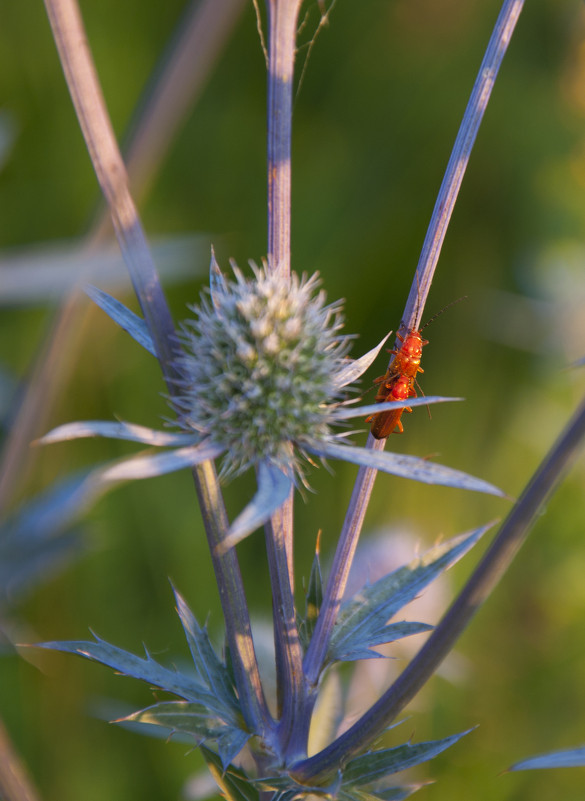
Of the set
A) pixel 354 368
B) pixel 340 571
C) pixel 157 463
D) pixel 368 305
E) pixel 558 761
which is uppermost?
pixel 368 305

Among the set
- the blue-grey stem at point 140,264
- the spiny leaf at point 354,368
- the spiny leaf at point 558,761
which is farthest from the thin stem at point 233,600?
the spiny leaf at point 558,761

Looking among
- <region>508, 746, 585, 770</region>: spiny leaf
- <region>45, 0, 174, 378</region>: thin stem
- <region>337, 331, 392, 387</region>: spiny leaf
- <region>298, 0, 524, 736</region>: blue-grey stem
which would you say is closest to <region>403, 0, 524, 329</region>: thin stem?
<region>298, 0, 524, 736</region>: blue-grey stem

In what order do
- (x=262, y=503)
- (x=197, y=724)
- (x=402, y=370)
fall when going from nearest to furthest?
(x=262, y=503)
(x=197, y=724)
(x=402, y=370)

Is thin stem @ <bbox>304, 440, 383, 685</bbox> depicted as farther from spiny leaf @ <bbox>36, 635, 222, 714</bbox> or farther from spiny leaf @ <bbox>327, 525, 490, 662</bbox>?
spiny leaf @ <bbox>36, 635, 222, 714</bbox>

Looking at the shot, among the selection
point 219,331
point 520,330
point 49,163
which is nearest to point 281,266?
point 219,331

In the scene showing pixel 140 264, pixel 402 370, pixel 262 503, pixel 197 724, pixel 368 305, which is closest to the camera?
pixel 262 503

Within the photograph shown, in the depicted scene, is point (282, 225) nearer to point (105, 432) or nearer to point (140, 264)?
point (140, 264)

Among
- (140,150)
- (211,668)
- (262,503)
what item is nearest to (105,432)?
(262,503)
